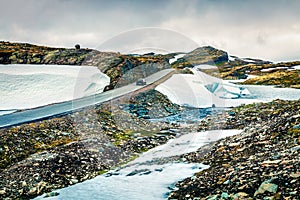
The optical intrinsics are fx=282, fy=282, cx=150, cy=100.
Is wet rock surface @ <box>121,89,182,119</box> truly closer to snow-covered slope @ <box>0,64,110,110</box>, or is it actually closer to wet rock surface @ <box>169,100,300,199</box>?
snow-covered slope @ <box>0,64,110,110</box>

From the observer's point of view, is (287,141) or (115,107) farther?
(115,107)

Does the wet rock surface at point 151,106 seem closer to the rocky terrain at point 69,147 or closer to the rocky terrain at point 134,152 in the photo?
the rocky terrain at point 134,152

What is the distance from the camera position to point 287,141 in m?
10.9

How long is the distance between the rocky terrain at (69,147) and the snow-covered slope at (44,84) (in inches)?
367

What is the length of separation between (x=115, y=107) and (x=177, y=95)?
872 centimetres

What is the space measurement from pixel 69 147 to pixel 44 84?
65.0 feet

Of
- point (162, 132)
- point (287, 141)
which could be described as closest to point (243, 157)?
point (287, 141)

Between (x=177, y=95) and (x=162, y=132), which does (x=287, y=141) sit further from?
(x=177, y=95)

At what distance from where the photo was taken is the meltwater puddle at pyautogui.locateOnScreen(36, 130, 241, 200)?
8952 millimetres

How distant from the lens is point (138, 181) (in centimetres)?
1017

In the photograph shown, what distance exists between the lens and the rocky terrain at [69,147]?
Result: 10.3 metres

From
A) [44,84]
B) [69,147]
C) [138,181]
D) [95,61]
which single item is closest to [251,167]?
[138,181]

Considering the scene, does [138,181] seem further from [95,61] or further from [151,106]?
[95,61]

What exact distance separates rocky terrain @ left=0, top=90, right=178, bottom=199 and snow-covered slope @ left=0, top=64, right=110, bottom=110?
932cm
